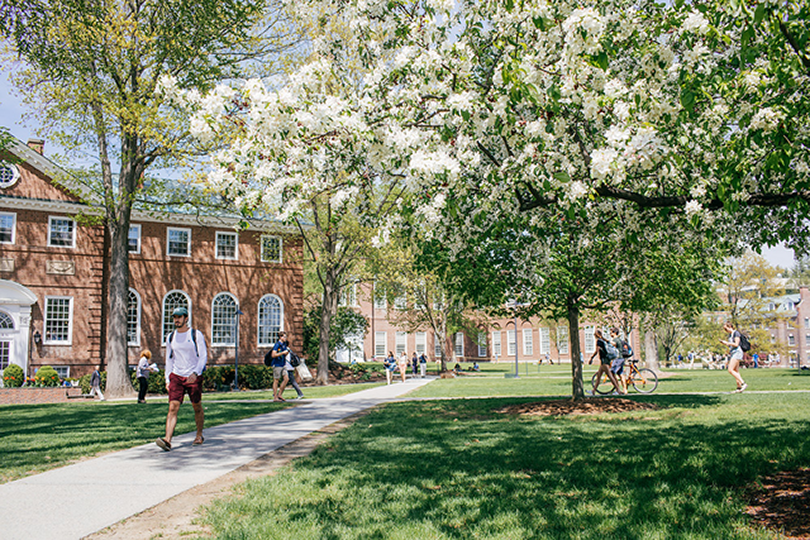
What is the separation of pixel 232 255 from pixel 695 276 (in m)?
26.4

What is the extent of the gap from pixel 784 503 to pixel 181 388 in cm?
687

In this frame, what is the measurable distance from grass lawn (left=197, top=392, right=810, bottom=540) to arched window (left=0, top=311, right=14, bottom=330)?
84.2 ft

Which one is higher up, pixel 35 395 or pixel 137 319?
pixel 137 319

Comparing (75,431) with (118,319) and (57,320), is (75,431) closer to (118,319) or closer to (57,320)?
(118,319)

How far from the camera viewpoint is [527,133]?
613 centimetres

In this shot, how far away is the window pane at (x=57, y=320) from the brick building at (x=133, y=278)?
1.7 inches

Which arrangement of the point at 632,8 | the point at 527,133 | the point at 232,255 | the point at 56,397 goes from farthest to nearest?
1. the point at 232,255
2. the point at 56,397
3. the point at 632,8
4. the point at 527,133

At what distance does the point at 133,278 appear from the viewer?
31.2 metres

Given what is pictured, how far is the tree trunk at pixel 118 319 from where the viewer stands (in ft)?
70.5

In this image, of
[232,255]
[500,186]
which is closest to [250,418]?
[500,186]

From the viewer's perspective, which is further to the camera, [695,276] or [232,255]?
[232,255]

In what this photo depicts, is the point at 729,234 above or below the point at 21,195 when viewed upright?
below

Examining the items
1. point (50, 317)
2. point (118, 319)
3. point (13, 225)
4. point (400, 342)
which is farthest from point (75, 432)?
point (400, 342)

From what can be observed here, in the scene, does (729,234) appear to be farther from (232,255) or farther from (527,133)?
(232,255)
